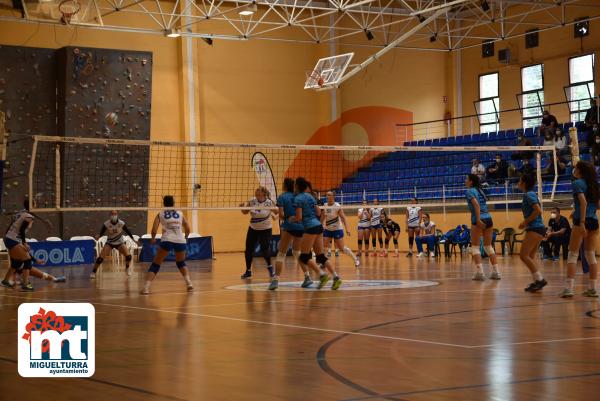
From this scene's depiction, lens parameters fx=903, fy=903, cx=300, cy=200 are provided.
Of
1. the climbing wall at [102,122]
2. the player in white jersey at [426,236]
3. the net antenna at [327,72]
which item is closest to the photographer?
the player in white jersey at [426,236]

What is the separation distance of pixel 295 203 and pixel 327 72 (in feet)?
60.1

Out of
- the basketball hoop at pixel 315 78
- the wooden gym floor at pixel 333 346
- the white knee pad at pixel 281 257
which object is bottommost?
the wooden gym floor at pixel 333 346

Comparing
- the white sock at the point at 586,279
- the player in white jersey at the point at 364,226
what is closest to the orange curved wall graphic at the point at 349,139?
the player in white jersey at the point at 364,226

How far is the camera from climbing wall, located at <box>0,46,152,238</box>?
26781 mm

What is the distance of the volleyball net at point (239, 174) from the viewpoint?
26.9 metres

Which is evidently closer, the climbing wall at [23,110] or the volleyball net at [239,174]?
the climbing wall at [23,110]

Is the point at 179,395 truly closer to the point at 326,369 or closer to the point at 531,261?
the point at 326,369

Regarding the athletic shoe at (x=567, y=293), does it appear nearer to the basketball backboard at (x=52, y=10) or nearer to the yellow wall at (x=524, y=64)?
the basketball backboard at (x=52, y=10)

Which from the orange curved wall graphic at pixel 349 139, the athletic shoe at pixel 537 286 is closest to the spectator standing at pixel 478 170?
the orange curved wall graphic at pixel 349 139

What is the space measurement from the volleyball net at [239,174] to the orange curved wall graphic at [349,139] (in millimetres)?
54

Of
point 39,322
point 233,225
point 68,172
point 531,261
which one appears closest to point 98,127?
point 68,172

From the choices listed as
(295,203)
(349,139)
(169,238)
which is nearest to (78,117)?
(349,139)

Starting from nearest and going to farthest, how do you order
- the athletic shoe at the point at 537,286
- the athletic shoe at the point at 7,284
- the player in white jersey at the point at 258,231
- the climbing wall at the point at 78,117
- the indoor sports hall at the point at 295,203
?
the indoor sports hall at the point at 295,203 → the athletic shoe at the point at 537,286 → the athletic shoe at the point at 7,284 → the player in white jersey at the point at 258,231 → the climbing wall at the point at 78,117

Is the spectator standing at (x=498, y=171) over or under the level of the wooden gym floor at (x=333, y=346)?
over
